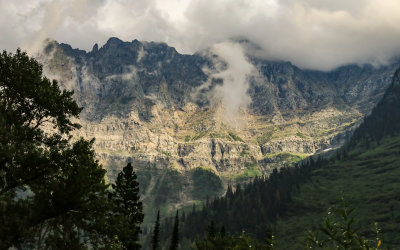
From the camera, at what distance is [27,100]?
102 ft

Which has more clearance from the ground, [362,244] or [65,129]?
[65,129]

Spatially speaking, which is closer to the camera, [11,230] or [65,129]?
[11,230]

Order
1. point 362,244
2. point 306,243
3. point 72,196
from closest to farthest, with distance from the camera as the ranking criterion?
point 362,244
point 306,243
point 72,196

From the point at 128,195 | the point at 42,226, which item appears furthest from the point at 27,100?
the point at 128,195

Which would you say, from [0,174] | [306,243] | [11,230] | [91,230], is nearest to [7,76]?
[0,174]

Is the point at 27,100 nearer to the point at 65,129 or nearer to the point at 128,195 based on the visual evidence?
the point at 65,129

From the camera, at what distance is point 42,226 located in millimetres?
29109

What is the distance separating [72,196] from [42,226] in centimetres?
398

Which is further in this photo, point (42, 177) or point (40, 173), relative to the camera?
point (42, 177)

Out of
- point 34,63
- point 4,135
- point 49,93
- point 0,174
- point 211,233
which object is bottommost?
point 211,233

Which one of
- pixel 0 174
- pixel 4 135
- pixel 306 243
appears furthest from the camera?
pixel 4 135

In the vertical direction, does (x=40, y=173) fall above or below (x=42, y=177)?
above

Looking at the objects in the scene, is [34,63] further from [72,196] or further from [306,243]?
[306,243]

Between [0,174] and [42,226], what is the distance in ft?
23.3
